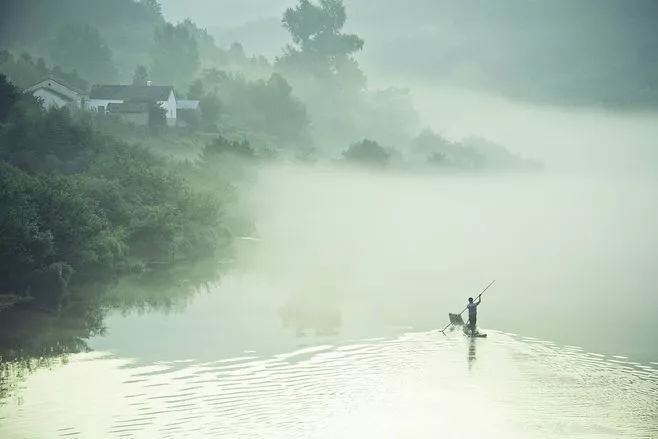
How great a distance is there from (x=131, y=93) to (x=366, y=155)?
47.5 m

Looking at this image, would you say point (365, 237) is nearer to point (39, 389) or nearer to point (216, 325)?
point (216, 325)

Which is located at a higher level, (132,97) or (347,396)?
(132,97)

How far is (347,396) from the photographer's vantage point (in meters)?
39.3

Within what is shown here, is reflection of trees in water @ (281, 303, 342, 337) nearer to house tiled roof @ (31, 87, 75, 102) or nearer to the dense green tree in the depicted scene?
house tiled roof @ (31, 87, 75, 102)

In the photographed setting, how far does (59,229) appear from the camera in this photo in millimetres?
63594

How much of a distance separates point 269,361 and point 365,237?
6941 cm

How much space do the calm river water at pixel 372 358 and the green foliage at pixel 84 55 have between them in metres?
99.8

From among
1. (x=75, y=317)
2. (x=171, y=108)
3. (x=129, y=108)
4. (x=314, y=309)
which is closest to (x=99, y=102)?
(x=129, y=108)

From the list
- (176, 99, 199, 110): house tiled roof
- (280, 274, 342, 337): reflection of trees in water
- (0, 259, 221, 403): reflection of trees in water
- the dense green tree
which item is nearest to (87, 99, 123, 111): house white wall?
(176, 99, 199, 110): house tiled roof

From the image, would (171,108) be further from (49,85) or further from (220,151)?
(220,151)

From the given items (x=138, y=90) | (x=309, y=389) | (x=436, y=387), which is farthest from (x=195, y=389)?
(x=138, y=90)

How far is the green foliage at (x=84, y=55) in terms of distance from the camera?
18775 centimetres

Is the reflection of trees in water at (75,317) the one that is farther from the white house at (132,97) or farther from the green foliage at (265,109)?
the green foliage at (265,109)

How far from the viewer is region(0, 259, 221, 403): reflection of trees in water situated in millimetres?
44513
